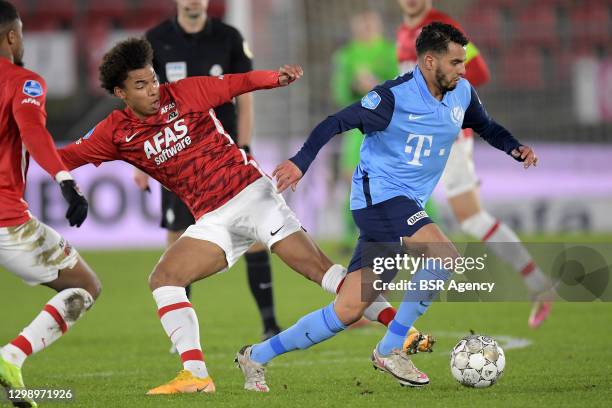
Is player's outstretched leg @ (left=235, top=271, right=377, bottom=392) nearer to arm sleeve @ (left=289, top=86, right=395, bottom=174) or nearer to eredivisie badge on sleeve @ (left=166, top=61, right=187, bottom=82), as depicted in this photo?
arm sleeve @ (left=289, top=86, right=395, bottom=174)

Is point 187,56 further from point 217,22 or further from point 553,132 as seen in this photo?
point 553,132

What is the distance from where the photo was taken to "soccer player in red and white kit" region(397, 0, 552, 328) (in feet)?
24.7

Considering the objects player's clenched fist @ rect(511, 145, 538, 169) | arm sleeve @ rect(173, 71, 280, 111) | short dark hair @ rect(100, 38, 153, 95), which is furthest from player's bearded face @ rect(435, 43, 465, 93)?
short dark hair @ rect(100, 38, 153, 95)

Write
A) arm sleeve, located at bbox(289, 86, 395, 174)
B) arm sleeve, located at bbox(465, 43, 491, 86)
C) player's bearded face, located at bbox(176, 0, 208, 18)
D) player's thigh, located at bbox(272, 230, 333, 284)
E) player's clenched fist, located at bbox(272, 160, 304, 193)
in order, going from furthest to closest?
1. arm sleeve, located at bbox(465, 43, 491, 86)
2. player's bearded face, located at bbox(176, 0, 208, 18)
3. player's thigh, located at bbox(272, 230, 333, 284)
4. arm sleeve, located at bbox(289, 86, 395, 174)
5. player's clenched fist, located at bbox(272, 160, 304, 193)

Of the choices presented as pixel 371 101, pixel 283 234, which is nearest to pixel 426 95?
pixel 371 101

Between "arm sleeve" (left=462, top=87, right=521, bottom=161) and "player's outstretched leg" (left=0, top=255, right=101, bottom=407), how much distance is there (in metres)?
2.05

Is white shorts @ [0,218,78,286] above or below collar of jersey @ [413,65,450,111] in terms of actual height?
below

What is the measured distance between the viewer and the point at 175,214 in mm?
6836

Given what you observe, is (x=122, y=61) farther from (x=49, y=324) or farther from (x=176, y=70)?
(x=176, y=70)

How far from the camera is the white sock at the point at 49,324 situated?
190 inches

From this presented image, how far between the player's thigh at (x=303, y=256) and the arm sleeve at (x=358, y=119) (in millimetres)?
542

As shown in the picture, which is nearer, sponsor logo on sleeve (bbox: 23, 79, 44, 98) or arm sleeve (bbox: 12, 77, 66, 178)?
arm sleeve (bbox: 12, 77, 66, 178)

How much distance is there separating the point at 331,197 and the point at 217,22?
7.42 metres

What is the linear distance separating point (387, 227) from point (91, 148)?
58.8 inches
